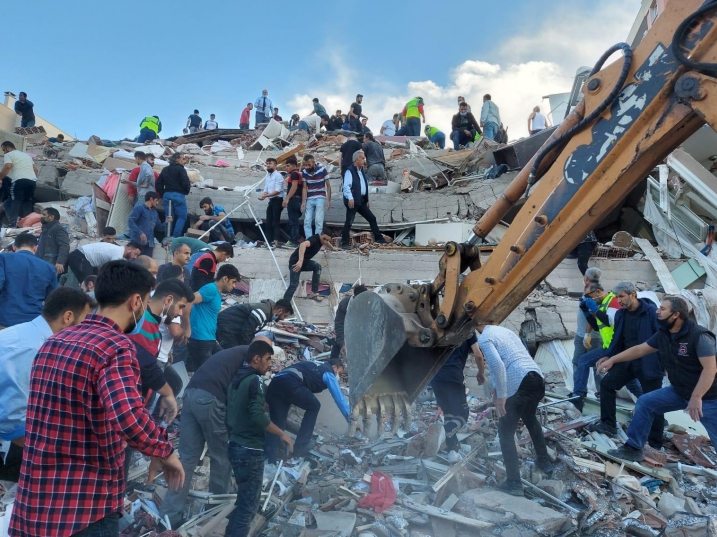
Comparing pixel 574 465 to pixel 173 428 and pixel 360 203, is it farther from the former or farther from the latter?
pixel 360 203

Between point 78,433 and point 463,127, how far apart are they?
1528 centimetres

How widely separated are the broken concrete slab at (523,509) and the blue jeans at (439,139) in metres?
14.6

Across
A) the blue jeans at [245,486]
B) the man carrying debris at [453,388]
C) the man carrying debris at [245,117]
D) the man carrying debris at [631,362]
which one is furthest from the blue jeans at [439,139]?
the blue jeans at [245,486]

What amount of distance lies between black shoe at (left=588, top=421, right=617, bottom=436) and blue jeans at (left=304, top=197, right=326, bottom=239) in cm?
551

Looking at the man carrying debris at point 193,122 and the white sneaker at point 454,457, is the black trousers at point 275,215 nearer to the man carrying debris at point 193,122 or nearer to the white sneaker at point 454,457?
the white sneaker at point 454,457

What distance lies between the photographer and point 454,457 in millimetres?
5496

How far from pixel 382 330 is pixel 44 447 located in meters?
1.78

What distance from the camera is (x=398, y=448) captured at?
5793mm

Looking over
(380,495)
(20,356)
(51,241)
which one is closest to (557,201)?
Result: (380,495)

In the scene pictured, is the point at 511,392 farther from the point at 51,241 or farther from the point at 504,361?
the point at 51,241

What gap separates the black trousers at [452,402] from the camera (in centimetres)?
586

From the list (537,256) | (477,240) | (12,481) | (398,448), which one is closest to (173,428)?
(12,481)

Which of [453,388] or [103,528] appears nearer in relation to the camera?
[103,528]

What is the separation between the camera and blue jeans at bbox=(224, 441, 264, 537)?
3.98 m
